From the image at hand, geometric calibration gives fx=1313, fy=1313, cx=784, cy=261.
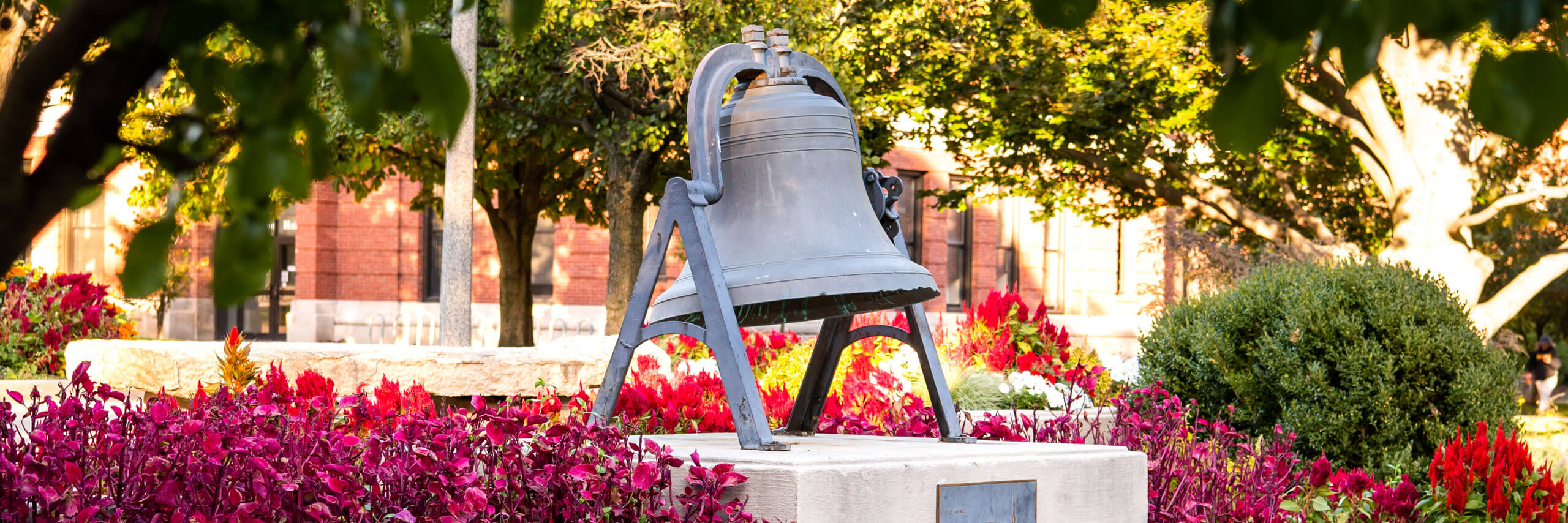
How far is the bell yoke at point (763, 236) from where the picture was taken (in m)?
4.49

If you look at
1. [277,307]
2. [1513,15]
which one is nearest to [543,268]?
[277,307]

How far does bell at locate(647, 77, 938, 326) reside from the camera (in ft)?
14.9

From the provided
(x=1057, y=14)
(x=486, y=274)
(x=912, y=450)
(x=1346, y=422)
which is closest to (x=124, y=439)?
(x=912, y=450)

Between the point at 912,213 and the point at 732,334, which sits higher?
the point at 912,213

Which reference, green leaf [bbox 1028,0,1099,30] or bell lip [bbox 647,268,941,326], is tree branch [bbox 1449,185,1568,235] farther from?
green leaf [bbox 1028,0,1099,30]

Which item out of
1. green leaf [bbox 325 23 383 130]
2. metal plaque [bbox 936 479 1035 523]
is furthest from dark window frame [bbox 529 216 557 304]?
green leaf [bbox 325 23 383 130]

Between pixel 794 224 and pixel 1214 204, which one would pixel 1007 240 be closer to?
pixel 1214 204

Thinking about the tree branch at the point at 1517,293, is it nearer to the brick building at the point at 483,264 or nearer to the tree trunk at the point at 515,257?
the brick building at the point at 483,264

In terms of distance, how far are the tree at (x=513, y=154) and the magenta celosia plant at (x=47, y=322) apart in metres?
3.35

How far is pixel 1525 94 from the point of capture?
1150mm

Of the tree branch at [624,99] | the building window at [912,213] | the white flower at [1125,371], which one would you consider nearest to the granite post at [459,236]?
the tree branch at [624,99]

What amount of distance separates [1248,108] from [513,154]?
1851 centimetres

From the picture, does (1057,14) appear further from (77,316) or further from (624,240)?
(624,240)

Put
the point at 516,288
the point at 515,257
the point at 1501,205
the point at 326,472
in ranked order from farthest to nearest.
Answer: the point at 515,257 < the point at 516,288 < the point at 1501,205 < the point at 326,472
